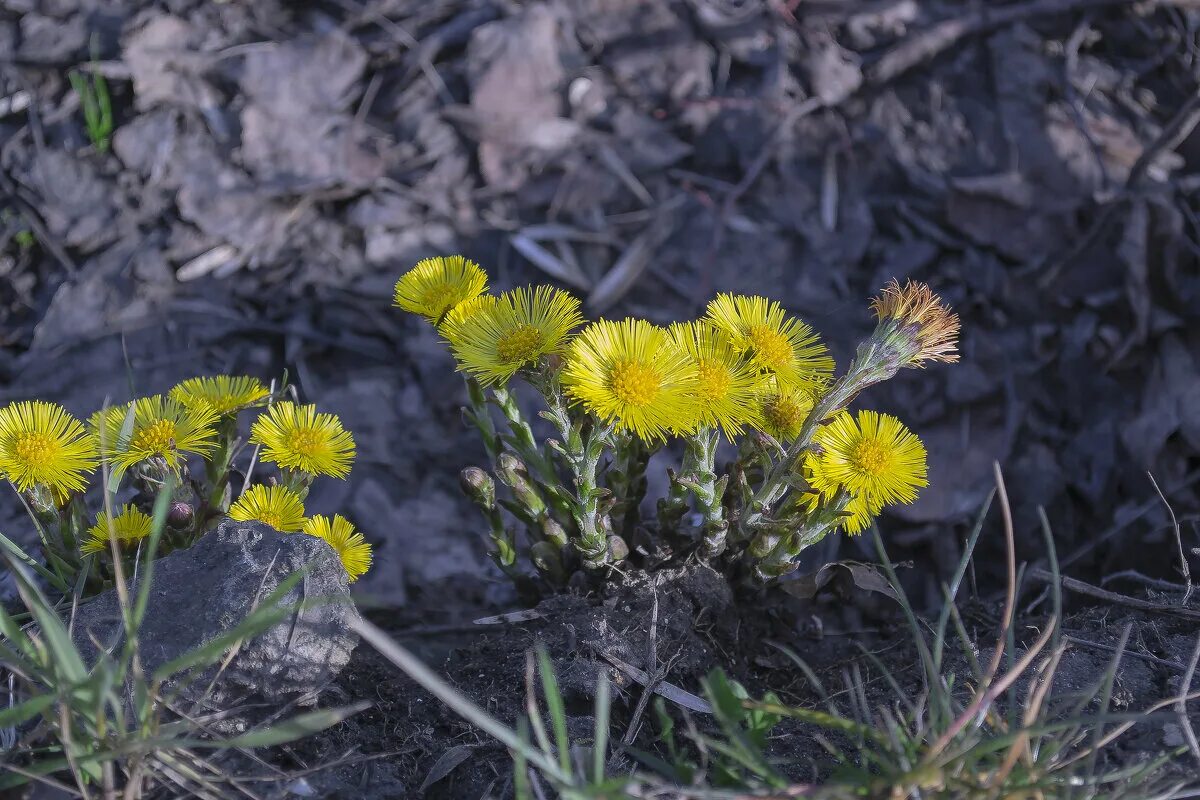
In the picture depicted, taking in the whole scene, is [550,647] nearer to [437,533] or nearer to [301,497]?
[301,497]

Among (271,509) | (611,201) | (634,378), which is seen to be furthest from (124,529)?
(611,201)

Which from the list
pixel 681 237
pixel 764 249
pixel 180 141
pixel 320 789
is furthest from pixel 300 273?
pixel 320 789

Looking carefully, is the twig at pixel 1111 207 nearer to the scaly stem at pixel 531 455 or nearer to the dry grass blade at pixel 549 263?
the dry grass blade at pixel 549 263

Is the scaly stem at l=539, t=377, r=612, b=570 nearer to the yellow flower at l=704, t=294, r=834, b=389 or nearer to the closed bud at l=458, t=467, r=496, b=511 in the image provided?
the closed bud at l=458, t=467, r=496, b=511

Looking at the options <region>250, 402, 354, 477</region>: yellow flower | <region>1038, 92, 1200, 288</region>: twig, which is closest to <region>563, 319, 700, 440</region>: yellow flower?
<region>250, 402, 354, 477</region>: yellow flower

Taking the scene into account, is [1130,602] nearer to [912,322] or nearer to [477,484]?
[912,322]

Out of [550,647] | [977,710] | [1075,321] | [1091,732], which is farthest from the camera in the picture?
[1075,321]

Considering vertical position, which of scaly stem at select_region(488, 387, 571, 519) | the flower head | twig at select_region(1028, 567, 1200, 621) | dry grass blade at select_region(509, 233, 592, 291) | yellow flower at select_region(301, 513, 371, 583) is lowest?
dry grass blade at select_region(509, 233, 592, 291)
